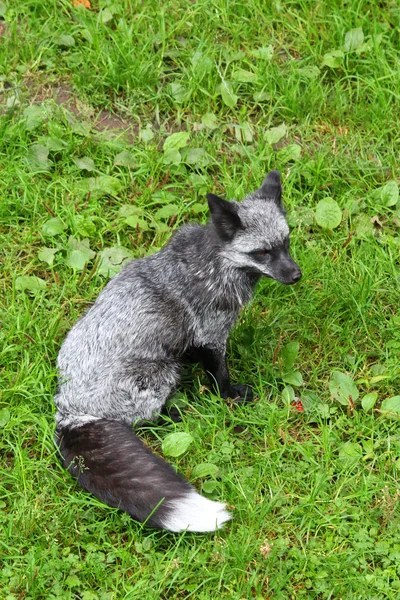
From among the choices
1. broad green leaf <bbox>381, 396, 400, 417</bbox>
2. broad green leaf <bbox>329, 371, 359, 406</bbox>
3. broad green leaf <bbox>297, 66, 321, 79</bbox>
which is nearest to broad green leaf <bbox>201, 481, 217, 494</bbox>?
broad green leaf <bbox>329, 371, 359, 406</bbox>

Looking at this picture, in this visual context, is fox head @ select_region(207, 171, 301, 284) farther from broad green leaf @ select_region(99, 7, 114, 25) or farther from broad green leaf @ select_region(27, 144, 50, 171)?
broad green leaf @ select_region(99, 7, 114, 25)

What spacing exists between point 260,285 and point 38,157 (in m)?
2.21

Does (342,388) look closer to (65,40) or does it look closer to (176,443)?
(176,443)

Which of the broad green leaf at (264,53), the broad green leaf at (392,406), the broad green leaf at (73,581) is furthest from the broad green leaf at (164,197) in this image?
the broad green leaf at (73,581)

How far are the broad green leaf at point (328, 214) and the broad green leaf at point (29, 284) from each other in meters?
2.26

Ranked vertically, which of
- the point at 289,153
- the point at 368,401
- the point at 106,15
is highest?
the point at 106,15

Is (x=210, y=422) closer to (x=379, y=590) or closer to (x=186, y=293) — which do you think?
(x=186, y=293)

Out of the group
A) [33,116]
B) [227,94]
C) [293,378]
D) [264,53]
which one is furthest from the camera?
[264,53]

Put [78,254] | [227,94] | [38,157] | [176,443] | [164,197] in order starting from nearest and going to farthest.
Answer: [176,443], [78,254], [164,197], [38,157], [227,94]

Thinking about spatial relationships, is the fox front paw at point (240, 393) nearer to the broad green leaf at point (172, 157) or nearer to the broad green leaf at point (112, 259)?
the broad green leaf at point (112, 259)

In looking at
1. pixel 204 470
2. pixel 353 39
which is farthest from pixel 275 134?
pixel 204 470

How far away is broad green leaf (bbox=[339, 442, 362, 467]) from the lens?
535cm

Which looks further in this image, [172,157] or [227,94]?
[227,94]

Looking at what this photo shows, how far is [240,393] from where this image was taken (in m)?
5.90
